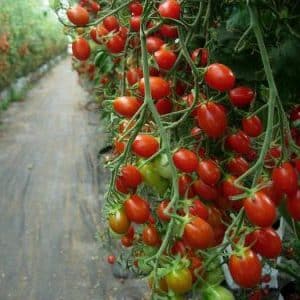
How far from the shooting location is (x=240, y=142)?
0.60 m

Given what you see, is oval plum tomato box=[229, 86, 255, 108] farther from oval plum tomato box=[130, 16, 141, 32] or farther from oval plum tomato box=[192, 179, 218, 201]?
oval plum tomato box=[130, 16, 141, 32]

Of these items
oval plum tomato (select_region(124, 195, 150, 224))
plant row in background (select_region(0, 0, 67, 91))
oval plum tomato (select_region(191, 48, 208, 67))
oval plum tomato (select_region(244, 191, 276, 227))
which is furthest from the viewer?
plant row in background (select_region(0, 0, 67, 91))

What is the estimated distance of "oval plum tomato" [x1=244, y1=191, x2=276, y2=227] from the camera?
0.48 metres

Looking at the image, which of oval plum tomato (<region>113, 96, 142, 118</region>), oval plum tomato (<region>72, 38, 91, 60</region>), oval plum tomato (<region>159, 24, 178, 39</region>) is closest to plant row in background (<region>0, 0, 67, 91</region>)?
oval plum tomato (<region>72, 38, 91, 60</region>)

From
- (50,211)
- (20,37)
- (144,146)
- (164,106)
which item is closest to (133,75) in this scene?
(164,106)

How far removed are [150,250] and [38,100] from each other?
25.4 feet

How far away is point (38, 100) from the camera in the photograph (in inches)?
318

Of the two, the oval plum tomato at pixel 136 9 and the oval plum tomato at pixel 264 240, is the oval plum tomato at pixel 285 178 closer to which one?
the oval plum tomato at pixel 264 240

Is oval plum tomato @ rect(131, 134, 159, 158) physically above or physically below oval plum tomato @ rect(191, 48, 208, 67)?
below

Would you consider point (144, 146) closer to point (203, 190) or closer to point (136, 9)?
point (203, 190)

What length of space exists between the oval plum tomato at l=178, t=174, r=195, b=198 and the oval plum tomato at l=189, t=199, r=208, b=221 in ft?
0.08

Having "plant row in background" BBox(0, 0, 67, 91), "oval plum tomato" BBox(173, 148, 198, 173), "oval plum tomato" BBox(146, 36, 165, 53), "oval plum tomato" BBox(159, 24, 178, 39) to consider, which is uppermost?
"oval plum tomato" BBox(159, 24, 178, 39)

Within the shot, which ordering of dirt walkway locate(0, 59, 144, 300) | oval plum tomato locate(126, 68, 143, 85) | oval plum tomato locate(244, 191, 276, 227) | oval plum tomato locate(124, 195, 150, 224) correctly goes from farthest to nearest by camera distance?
dirt walkway locate(0, 59, 144, 300), oval plum tomato locate(126, 68, 143, 85), oval plum tomato locate(124, 195, 150, 224), oval plum tomato locate(244, 191, 276, 227)

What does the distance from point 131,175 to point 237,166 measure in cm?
13
